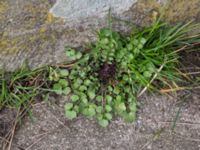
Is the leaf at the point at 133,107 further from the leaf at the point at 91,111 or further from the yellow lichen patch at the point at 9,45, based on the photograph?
the yellow lichen patch at the point at 9,45

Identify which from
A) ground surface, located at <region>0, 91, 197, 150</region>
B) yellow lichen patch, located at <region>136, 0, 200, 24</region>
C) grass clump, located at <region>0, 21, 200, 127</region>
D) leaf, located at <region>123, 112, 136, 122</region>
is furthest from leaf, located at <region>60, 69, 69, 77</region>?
yellow lichen patch, located at <region>136, 0, 200, 24</region>

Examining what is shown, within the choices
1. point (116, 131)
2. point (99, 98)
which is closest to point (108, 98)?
point (99, 98)

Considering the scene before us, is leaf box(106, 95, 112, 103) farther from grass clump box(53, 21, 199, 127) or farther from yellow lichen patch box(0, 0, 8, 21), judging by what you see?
yellow lichen patch box(0, 0, 8, 21)

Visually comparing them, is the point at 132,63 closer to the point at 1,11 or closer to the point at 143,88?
the point at 143,88

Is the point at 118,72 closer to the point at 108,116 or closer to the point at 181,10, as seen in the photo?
the point at 108,116

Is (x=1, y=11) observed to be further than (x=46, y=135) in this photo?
No

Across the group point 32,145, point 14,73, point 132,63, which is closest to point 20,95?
point 14,73

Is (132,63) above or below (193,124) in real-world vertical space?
above
